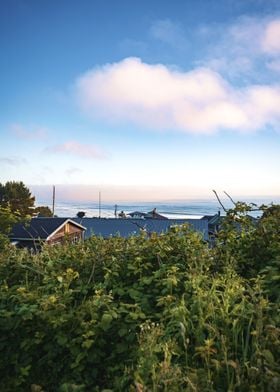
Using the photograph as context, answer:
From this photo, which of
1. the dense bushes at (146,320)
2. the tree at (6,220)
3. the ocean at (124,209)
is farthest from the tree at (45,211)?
the dense bushes at (146,320)

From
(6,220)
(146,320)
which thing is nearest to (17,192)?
(6,220)

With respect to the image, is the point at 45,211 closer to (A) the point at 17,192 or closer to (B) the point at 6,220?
(A) the point at 17,192

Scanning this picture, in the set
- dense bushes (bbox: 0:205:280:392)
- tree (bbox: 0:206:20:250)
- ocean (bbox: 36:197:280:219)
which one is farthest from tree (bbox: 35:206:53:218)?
dense bushes (bbox: 0:205:280:392)

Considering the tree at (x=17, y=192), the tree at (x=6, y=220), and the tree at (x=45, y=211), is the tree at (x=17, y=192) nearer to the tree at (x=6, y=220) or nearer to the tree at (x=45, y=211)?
the tree at (x=45, y=211)

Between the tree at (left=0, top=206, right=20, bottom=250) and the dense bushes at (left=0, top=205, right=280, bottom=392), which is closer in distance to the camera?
the dense bushes at (left=0, top=205, right=280, bottom=392)

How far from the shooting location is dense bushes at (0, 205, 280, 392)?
1359mm

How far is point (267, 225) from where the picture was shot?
2.82 meters

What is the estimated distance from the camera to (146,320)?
71.3 inches

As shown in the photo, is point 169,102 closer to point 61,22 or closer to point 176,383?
point 61,22

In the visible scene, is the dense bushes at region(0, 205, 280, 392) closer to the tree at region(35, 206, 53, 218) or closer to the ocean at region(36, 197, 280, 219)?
the ocean at region(36, 197, 280, 219)

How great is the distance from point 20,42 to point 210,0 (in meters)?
3.87

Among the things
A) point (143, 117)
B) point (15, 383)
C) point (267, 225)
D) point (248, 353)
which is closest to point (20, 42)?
point (143, 117)

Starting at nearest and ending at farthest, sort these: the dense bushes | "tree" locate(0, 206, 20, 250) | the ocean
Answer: the dense bushes
"tree" locate(0, 206, 20, 250)
the ocean

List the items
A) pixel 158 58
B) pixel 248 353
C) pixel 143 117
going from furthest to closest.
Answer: pixel 143 117 → pixel 158 58 → pixel 248 353
